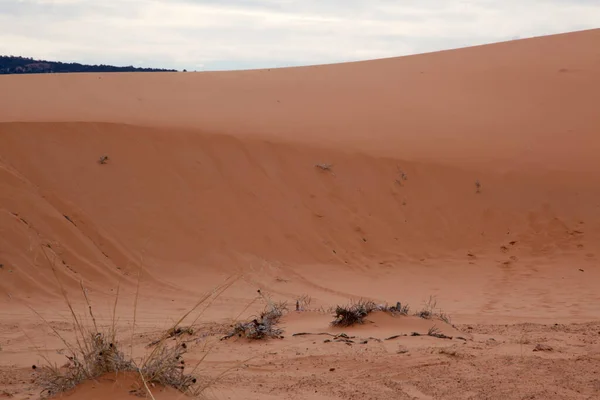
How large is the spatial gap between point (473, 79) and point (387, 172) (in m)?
8.10

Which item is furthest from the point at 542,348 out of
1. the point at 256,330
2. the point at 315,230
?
the point at 315,230

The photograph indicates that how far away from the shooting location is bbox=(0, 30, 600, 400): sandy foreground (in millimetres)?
4949

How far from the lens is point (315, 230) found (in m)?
10.9

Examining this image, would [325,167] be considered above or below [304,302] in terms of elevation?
above

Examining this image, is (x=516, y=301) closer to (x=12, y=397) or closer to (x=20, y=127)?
(x=12, y=397)

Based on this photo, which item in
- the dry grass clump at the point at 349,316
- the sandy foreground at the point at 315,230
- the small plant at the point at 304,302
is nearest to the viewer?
the sandy foreground at the point at 315,230

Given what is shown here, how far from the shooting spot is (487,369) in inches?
188

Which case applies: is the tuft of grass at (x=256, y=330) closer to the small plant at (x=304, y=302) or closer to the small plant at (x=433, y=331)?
the small plant at (x=433, y=331)

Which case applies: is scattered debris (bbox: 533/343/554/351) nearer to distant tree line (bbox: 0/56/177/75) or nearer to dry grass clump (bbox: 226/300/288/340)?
dry grass clump (bbox: 226/300/288/340)

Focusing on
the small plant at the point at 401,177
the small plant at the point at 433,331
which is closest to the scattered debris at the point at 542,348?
the small plant at the point at 433,331

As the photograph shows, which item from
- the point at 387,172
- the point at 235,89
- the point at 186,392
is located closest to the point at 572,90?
the point at 387,172

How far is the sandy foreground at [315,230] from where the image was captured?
495 centimetres

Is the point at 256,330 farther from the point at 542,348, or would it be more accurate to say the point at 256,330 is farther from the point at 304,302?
the point at 304,302

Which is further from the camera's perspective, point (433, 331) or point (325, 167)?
point (325, 167)
